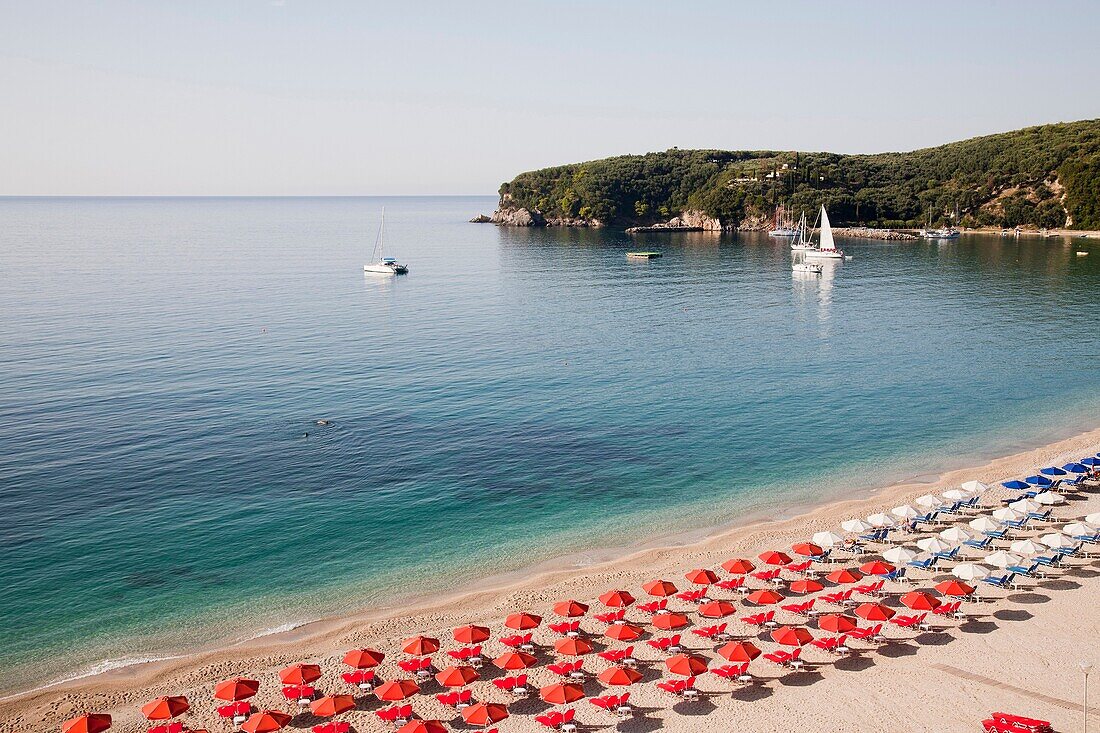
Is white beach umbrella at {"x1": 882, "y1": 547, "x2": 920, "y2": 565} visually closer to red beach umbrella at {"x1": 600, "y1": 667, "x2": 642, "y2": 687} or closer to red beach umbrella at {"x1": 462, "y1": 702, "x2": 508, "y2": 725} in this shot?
red beach umbrella at {"x1": 600, "y1": 667, "x2": 642, "y2": 687}

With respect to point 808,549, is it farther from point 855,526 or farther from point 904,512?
point 904,512

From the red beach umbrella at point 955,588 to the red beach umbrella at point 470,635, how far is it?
19.1m

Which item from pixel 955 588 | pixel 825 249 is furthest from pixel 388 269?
pixel 955 588

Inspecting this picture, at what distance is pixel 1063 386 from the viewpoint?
70188mm

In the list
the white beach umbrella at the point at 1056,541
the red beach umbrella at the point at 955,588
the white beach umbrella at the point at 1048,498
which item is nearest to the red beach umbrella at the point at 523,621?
the red beach umbrella at the point at 955,588

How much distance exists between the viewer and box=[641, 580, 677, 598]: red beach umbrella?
3375 centimetres

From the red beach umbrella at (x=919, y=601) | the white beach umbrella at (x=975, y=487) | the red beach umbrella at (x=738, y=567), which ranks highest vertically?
the white beach umbrella at (x=975, y=487)

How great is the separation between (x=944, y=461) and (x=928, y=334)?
154 feet

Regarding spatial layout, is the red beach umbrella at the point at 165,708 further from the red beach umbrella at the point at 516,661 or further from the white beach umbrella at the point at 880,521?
the white beach umbrella at the point at 880,521

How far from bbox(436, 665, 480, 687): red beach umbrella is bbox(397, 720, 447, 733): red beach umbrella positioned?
2.32 metres

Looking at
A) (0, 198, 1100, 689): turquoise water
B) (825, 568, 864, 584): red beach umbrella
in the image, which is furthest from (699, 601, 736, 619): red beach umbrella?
(0, 198, 1100, 689): turquoise water

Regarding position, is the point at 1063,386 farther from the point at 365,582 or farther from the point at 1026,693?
the point at 365,582

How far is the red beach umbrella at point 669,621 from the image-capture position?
31.7 m

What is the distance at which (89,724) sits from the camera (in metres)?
25.8
